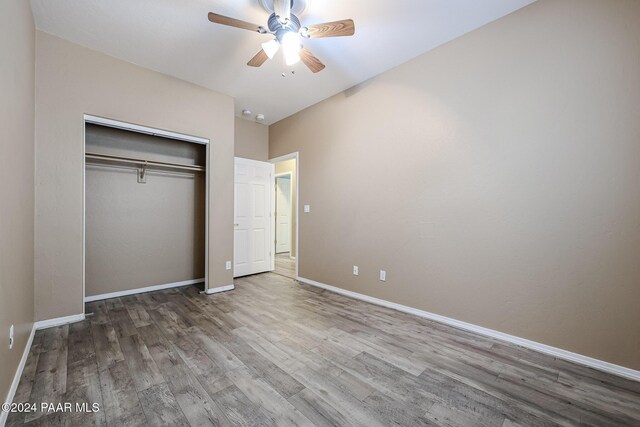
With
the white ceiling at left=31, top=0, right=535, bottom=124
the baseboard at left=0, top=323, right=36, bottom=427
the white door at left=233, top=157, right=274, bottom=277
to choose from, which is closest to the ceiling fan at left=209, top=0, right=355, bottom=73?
the white ceiling at left=31, top=0, right=535, bottom=124

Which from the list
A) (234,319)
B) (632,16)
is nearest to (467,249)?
(632,16)

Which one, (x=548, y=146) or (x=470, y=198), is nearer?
(x=548, y=146)

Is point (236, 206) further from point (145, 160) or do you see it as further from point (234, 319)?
point (234, 319)

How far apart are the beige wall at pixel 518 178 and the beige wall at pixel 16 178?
315cm

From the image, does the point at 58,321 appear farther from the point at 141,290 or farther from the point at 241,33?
the point at 241,33

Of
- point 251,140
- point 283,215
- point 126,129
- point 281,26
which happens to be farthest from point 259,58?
point 283,215

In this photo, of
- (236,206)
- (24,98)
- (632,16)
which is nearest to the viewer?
(632,16)

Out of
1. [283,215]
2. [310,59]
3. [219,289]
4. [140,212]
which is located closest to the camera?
[310,59]

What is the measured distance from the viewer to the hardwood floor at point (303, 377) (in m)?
1.51

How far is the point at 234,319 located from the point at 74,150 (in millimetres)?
2454

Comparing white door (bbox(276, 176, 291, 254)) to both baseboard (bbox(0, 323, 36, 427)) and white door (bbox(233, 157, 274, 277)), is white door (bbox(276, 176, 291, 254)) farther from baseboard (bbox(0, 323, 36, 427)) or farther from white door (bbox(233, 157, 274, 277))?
baseboard (bbox(0, 323, 36, 427))

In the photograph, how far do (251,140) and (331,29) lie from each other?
10.2 ft

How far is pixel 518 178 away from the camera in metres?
2.33

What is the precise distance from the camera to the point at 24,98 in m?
2.07
